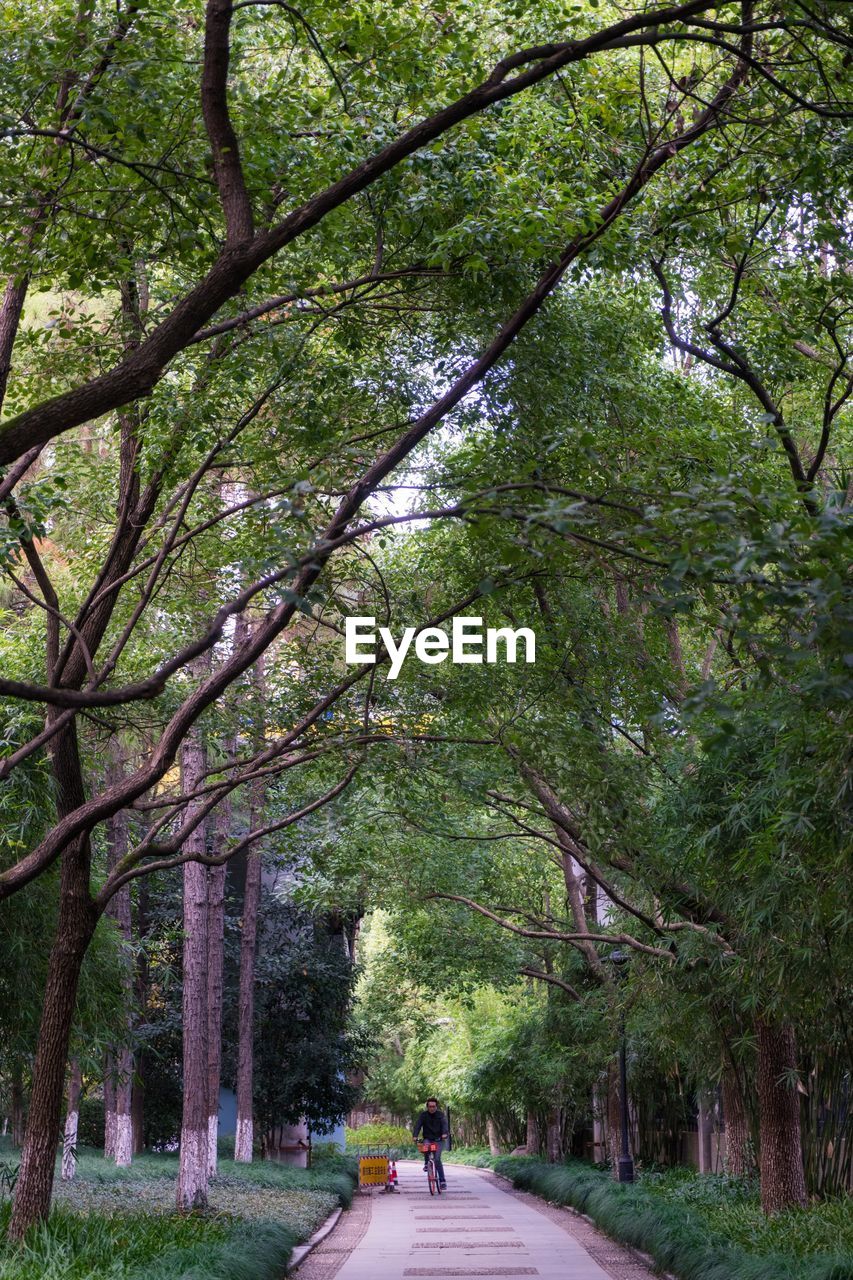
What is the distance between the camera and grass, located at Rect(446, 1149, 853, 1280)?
894cm

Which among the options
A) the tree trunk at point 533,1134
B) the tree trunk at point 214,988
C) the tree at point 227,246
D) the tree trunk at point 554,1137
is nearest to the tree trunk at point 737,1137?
the tree trunk at point 214,988

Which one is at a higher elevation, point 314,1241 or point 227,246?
point 227,246

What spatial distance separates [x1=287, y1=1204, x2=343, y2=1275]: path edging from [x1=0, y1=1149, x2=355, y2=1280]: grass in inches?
5.0

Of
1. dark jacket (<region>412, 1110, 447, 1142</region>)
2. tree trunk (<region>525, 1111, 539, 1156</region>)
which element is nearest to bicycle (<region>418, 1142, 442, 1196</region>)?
dark jacket (<region>412, 1110, 447, 1142</region>)

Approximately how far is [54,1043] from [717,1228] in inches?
253

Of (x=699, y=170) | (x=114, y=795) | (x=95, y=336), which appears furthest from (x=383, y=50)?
(x=114, y=795)

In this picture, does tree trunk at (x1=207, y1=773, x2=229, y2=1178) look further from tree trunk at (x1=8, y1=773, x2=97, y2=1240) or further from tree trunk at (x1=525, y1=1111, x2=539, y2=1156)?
tree trunk at (x1=525, y1=1111, x2=539, y2=1156)

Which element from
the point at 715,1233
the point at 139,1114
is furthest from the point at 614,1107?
Answer: the point at 715,1233

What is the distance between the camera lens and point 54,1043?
9.92 m

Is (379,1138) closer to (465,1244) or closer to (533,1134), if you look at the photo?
(533,1134)

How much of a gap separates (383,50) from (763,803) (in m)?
5.50

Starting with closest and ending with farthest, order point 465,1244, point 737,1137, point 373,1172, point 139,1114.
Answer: point 465,1244 < point 737,1137 < point 139,1114 < point 373,1172

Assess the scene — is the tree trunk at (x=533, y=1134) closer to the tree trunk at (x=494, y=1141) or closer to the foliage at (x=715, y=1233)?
the tree trunk at (x=494, y=1141)

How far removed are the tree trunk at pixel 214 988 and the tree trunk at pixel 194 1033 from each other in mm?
609
